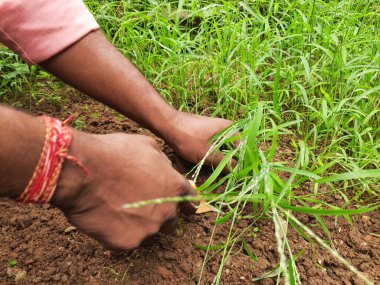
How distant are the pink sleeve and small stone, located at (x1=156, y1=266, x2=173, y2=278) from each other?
81 cm

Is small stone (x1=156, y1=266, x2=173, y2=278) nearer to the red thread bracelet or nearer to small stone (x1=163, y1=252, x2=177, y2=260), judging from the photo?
small stone (x1=163, y1=252, x2=177, y2=260)

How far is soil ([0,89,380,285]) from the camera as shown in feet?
4.46

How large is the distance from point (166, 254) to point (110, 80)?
64 cm

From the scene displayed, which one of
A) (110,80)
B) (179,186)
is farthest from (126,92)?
(179,186)

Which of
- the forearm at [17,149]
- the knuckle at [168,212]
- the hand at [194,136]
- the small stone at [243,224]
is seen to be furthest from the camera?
the hand at [194,136]

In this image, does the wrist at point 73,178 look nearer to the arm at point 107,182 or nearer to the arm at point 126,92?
the arm at point 107,182

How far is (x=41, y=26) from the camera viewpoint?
1.55 m

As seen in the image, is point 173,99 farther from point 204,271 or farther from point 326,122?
point 204,271

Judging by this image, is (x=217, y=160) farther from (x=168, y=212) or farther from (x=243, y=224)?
(x=168, y=212)

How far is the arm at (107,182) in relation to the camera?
1.00 meters

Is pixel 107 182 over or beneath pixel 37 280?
over

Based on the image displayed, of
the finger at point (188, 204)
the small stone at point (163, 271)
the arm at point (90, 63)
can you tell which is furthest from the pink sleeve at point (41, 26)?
the small stone at point (163, 271)

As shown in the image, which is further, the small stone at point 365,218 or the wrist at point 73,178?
the small stone at point 365,218

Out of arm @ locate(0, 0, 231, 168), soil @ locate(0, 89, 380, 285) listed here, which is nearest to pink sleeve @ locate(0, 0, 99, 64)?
arm @ locate(0, 0, 231, 168)
